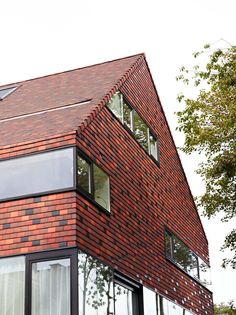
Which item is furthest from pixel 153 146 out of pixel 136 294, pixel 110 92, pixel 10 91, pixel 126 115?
pixel 136 294

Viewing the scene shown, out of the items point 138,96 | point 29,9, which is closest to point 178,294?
point 138,96

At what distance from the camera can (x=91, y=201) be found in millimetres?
10102

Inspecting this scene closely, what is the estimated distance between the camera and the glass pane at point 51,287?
355 inches

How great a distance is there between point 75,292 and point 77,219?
1130 mm

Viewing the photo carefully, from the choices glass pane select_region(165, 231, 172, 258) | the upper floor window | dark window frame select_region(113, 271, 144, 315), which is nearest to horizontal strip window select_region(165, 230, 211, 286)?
glass pane select_region(165, 231, 172, 258)

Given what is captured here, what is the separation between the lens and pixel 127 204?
12203 mm

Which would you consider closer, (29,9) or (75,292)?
(75,292)

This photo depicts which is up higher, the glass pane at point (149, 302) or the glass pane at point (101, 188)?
the glass pane at point (101, 188)

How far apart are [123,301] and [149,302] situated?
145 centimetres

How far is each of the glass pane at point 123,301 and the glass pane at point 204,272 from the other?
6.39 meters

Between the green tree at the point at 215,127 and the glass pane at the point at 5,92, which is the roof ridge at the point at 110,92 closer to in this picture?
the green tree at the point at 215,127

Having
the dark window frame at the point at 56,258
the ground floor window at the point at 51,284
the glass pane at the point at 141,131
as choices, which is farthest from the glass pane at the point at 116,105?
the dark window frame at the point at 56,258

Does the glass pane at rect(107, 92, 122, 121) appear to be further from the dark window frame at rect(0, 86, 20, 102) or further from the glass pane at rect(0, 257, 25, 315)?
the glass pane at rect(0, 257, 25, 315)

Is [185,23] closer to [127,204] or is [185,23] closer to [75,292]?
[127,204]
